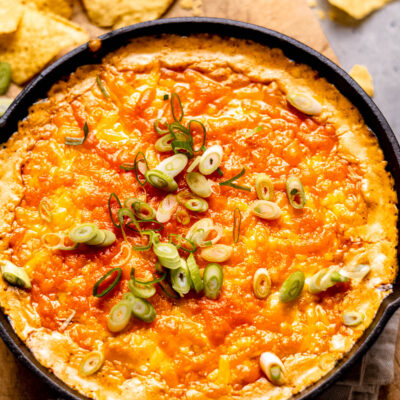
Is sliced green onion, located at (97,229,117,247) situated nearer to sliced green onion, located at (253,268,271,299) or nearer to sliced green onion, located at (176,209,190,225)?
sliced green onion, located at (176,209,190,225)

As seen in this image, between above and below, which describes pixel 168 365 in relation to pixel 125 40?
below

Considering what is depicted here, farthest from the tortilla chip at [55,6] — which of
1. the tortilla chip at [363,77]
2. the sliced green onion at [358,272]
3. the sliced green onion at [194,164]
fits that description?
the sliced green onion at [358,272]

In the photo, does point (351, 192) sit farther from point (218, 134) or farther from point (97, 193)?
point (97, 193)

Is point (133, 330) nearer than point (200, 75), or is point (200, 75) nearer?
point (133, 330)

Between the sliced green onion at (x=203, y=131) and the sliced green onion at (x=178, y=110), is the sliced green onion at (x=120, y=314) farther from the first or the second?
the sliced green onion at (x=178, y=110)

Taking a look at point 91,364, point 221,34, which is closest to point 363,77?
point 221,34

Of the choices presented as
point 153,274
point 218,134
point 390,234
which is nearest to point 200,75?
point 218,134
